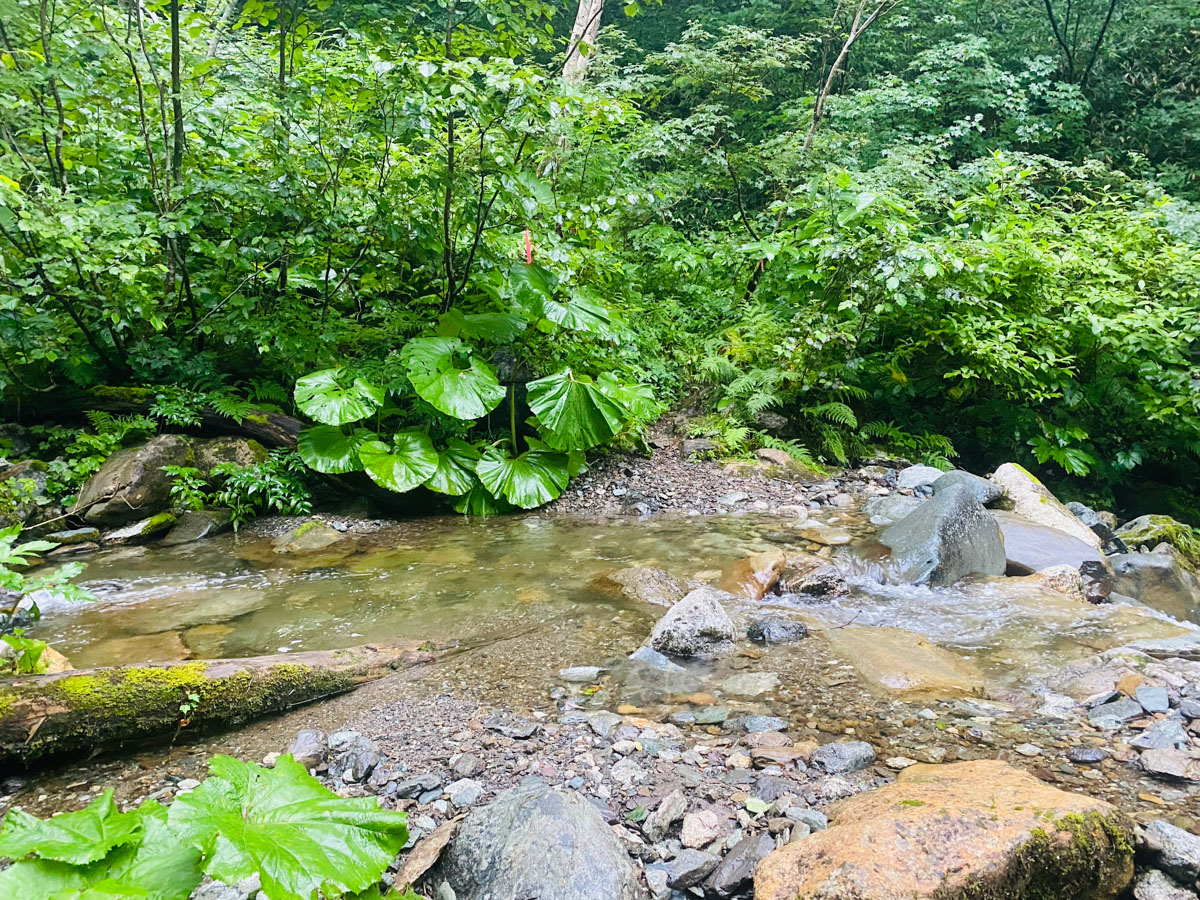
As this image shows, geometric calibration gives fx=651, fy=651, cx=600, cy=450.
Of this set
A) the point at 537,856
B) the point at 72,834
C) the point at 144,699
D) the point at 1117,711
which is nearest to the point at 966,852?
the point at 537,856

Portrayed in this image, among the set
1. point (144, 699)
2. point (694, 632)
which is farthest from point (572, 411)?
point (144, 699)

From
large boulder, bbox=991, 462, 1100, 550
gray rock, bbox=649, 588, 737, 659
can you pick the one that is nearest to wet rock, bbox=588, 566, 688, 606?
gray rock, bbox=649, 588, 737, 659

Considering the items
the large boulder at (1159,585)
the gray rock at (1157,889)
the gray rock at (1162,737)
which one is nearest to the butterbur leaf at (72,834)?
the gray rock at (1157,889)

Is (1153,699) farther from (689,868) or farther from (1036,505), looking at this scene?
(1036,505)

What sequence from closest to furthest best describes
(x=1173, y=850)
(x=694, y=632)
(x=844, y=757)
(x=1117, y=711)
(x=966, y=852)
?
(x=966, y=852)
(x=1173, y=850)
(x=844, y=757)
(x=1117, y=711)
(x=694, y=632)

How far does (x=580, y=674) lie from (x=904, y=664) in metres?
1.52

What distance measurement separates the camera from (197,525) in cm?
515

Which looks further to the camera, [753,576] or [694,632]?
[753,576]

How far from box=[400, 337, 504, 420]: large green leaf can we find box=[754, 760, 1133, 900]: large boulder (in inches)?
165

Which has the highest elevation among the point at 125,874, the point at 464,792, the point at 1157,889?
the point at 125,874

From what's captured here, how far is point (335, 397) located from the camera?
5.21m

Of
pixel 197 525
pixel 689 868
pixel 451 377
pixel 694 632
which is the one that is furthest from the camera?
pixel 451 377

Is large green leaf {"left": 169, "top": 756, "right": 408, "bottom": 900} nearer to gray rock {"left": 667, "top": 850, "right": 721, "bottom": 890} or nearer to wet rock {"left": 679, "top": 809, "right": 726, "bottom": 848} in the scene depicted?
gray rock {"left": 667, "top": 850, "right": 721, "bottom": 890}

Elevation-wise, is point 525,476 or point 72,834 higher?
point 72,834
